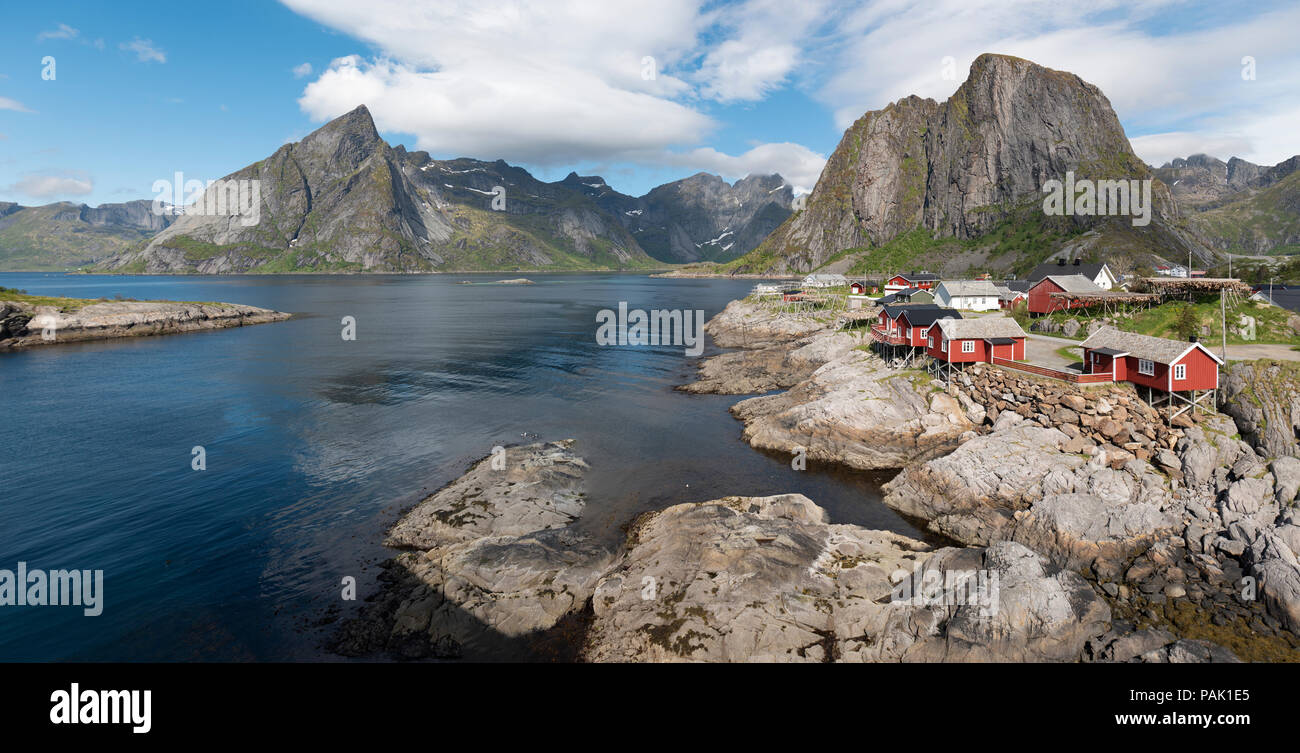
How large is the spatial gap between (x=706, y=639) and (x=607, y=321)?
11532cm

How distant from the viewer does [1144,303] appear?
6550 cm

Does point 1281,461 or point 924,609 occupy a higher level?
point 1281,461

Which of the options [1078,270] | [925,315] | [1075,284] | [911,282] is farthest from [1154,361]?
[911,282]

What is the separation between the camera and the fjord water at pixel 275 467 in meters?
24.9

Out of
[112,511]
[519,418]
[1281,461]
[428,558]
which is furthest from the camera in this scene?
[519,418]

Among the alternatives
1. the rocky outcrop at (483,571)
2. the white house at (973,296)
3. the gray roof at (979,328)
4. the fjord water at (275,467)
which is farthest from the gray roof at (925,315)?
the rocky outcrop at (483,571)

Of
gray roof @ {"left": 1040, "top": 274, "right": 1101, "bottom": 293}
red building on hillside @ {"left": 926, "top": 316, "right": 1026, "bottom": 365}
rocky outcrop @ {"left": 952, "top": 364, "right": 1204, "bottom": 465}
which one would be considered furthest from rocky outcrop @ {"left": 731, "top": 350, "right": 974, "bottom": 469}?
gray roof @ {"left": 1040, "top": 274, "right": 1101, "bottom": 293}

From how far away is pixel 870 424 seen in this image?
4506 centimetres

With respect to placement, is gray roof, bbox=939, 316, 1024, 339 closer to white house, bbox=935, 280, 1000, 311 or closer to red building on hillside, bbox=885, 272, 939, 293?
white house, bbox=935, 280, 1000, 311

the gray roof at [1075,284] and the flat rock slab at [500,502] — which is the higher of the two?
the gray roof at [1075,284]

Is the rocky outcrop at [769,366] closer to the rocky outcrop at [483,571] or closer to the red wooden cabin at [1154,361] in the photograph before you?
the red wooden cabin at [1154,361]

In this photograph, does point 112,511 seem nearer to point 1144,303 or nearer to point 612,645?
point 612,645

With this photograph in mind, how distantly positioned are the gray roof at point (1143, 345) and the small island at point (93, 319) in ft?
496
